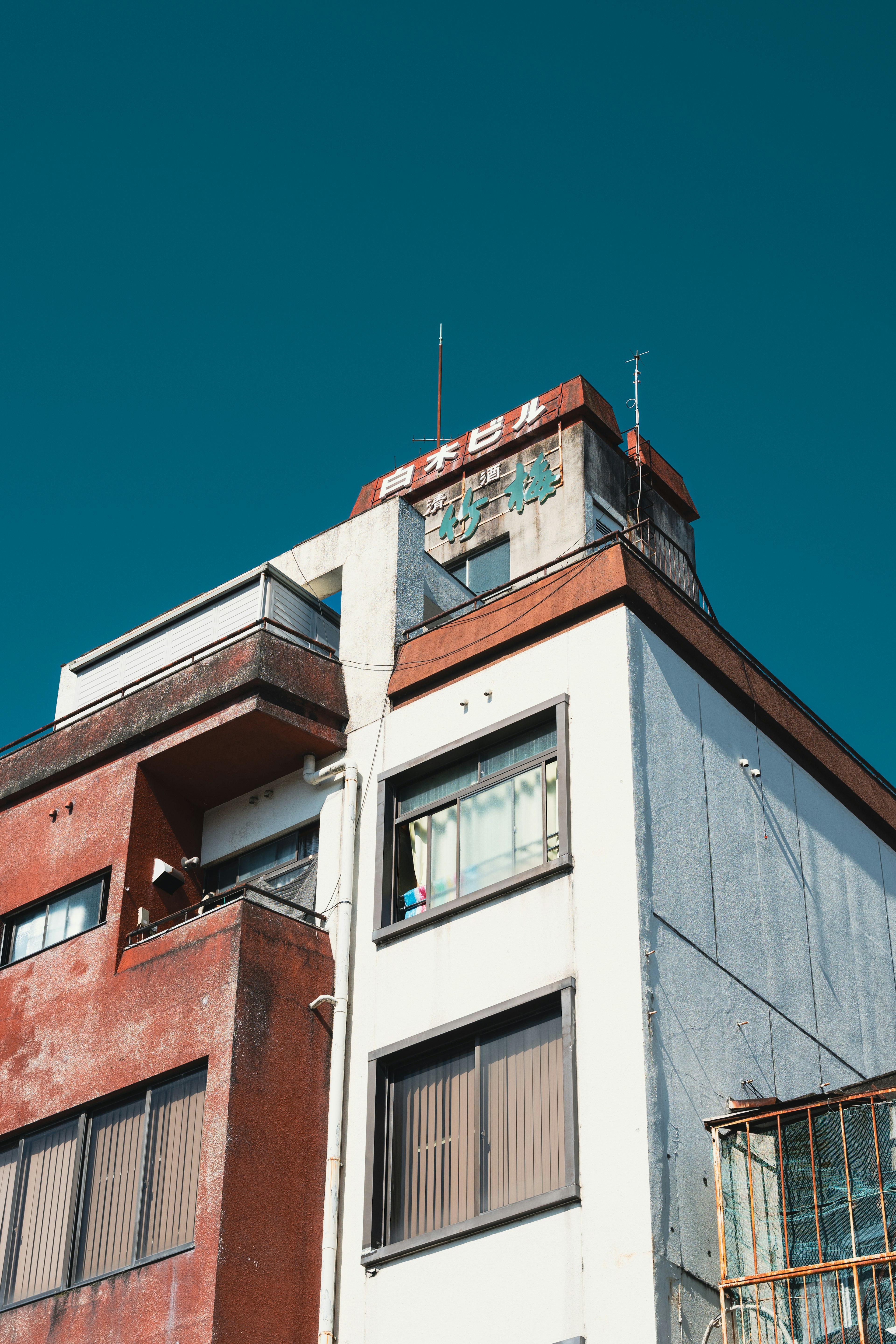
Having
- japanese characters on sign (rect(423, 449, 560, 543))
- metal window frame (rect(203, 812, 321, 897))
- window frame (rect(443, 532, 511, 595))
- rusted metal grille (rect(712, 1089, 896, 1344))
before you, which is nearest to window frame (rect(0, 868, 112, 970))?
metal window frame (rect(203, 812, 321, 897))

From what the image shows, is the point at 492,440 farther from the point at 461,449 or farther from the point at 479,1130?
the point at 479,1130

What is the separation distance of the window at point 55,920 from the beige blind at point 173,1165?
302 cm

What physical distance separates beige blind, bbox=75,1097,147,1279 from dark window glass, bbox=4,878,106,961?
2.79 m

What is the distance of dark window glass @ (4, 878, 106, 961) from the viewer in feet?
68.7

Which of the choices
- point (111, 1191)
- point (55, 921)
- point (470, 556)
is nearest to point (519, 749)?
point (55, 921)

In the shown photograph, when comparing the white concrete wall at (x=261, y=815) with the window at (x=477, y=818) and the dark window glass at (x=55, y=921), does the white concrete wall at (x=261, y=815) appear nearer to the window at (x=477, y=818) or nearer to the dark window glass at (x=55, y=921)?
the window at (x=477, y=818)

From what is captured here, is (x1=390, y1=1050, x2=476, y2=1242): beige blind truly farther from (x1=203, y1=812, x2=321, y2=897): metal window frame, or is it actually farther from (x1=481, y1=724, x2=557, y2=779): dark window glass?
(x1=203, y1=812, x2=321, y2=897): metal window frame

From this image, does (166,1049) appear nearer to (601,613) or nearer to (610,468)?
(601,613)

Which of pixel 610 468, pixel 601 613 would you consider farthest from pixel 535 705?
pixel 610 468

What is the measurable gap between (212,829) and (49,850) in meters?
2.21

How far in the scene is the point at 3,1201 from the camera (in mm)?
19266

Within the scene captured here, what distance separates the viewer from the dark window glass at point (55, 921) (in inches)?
825

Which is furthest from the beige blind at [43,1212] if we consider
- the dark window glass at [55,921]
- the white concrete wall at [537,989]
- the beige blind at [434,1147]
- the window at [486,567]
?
the window at [486,567]

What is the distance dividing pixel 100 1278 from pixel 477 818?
21.9 feet
